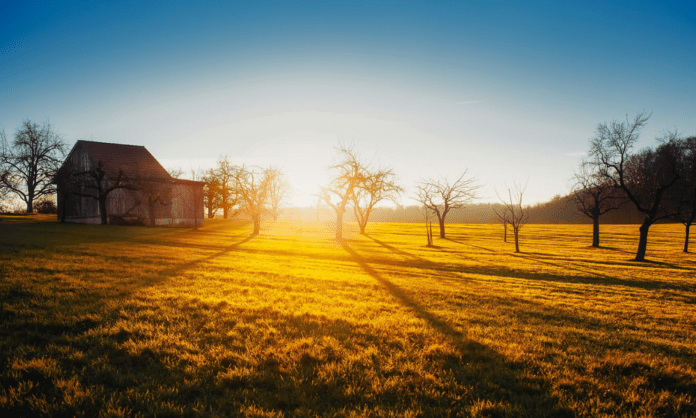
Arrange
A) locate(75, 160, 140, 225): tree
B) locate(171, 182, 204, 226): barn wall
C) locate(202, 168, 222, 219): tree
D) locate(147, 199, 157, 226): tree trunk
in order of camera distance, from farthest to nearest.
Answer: locate(202, 168, 222, 219): tree, locate(171, 182, 204, 226): barn wall, locate(147, 199, 157, 226): tree trunk, locate(75, 160, 140, 225): tree

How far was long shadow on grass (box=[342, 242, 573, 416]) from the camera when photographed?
11.2 feet

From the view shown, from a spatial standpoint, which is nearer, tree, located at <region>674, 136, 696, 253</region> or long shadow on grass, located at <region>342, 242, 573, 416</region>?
long shadow on grass, located at <region>342, 242, 573, 416</region>

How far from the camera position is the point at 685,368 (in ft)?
14.8

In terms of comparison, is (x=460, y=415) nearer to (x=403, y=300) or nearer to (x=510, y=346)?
(x=510, y=346)

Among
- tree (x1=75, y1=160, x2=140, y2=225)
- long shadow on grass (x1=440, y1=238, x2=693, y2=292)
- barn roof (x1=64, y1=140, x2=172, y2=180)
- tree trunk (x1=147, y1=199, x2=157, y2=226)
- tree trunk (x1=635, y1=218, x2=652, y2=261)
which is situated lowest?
long shadow on grass (x1=440, y1=238, x2=693, y2=292)

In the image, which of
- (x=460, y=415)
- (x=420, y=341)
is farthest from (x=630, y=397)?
(x=420, y=341)

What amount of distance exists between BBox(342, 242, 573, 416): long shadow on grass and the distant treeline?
47812 millimetres

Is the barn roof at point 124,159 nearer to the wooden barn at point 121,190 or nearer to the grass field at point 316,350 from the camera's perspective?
the wooden barn at point 121,190

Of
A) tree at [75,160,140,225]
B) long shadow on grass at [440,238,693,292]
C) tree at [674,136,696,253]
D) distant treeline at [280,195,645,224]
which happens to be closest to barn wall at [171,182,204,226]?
tree at [75,160,140,225]

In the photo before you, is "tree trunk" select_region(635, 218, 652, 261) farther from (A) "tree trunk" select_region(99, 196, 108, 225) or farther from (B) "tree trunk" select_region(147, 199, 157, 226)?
(A) "tree trunk" select_region(99, 196, 108, 225)

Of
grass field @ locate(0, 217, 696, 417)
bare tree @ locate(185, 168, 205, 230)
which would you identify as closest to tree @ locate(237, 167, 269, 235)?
bare tree @ locate(185, 168, 205, 230)

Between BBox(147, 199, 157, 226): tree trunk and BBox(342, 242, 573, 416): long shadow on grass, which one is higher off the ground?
BBox(147, 199, 157, 226): tree trunk

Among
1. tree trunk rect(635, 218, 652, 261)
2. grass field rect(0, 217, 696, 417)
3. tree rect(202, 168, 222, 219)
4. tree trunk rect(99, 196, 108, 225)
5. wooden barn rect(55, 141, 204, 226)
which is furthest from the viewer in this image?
tree rect(202, 168, 222, 219)

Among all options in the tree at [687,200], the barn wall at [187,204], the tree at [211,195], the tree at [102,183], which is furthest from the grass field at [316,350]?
the tree at [211,195]
